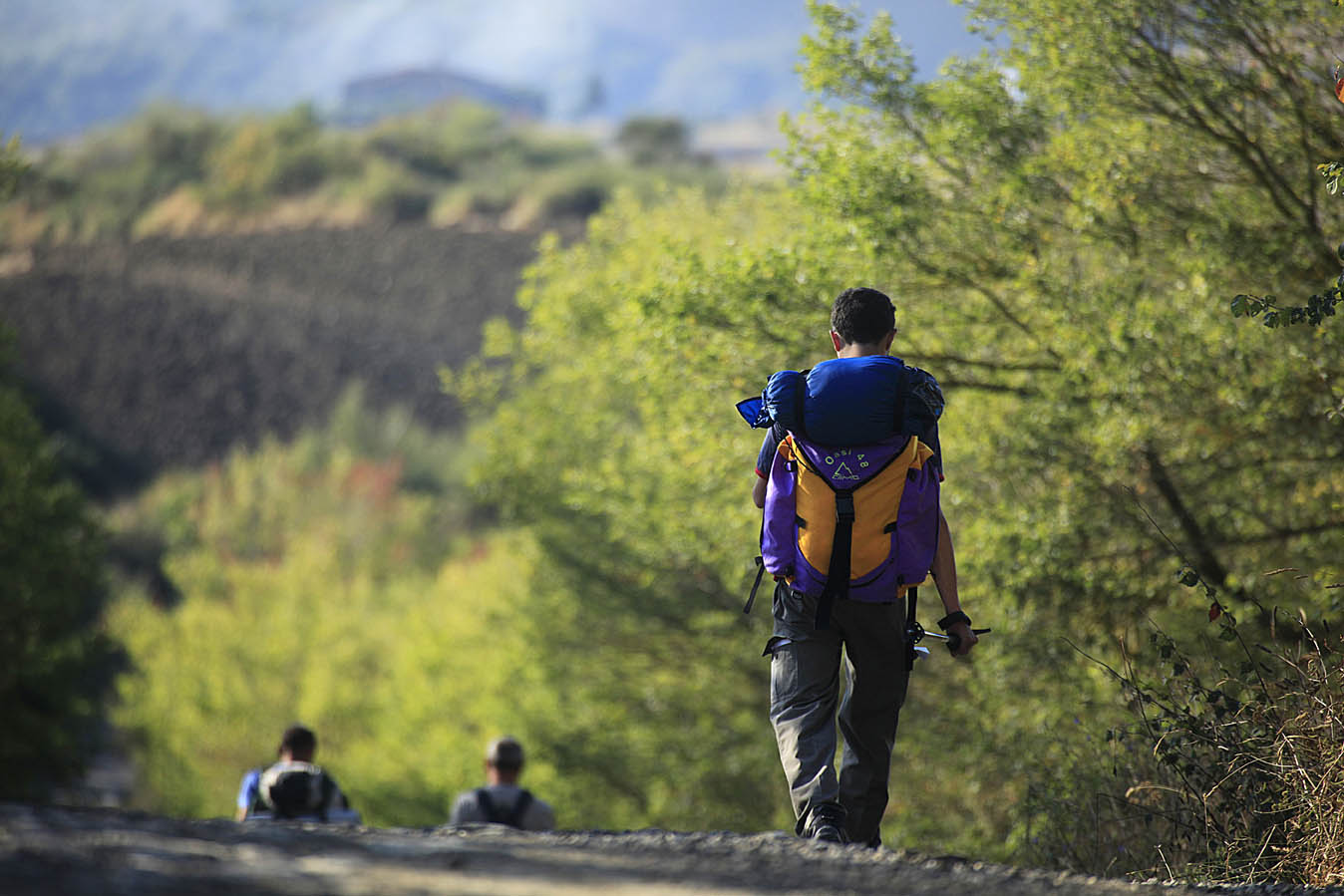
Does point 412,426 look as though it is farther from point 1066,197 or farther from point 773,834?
point 773,834

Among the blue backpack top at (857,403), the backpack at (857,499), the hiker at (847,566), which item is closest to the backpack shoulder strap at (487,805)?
the hiker at (847,566)

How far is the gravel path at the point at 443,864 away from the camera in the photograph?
9.62 ft

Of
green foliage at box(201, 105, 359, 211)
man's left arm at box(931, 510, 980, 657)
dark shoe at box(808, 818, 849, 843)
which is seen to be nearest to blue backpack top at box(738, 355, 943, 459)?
man's left arm at box(931, 510, 980, 657)

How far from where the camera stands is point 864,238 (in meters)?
10.3

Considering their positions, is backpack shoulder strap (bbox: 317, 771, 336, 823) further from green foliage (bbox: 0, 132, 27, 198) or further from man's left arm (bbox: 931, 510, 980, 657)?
green foliage (bbox: 0, 132, 27, 198)

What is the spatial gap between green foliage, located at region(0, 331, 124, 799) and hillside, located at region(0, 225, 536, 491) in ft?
180

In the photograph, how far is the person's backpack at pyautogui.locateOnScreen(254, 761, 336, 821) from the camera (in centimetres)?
603

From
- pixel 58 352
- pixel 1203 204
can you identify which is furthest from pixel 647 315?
pixel 58 352

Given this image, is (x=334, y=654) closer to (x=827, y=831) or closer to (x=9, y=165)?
(x=9, y=165)

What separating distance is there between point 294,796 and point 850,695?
9.05ft

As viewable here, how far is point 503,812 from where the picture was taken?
6680 mm

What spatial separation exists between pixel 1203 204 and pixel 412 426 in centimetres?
6653

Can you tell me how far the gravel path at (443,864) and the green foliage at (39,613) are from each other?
14683 millimetres

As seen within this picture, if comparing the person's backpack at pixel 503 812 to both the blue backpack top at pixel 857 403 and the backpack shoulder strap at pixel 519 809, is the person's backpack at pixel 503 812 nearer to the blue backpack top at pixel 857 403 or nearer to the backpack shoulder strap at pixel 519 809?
the backpack shoulder strap at pixel 519 809
